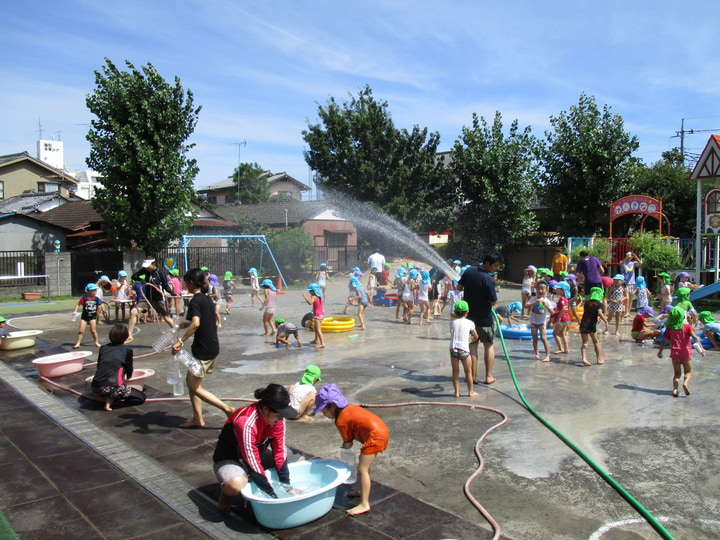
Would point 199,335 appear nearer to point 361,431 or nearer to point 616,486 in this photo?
point 361,431

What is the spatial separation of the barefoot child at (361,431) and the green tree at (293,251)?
23.8 metres

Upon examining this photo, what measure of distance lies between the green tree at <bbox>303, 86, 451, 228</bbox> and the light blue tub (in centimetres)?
2749

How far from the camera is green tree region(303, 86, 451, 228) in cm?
3225

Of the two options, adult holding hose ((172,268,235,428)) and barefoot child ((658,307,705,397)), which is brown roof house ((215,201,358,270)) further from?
adult holding hose ((172,268,235,428))

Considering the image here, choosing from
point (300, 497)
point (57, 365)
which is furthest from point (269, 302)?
point (300, 497)

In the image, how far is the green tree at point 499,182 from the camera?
27.2 m

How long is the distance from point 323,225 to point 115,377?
28792 millimetres

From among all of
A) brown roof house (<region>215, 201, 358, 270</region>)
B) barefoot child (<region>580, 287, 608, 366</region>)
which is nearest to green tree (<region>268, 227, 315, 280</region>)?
brown roof house (<region>215, 201, 358, 270</region>)

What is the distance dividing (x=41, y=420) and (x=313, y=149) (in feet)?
92.6

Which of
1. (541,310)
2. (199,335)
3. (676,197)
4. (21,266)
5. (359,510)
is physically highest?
(676,197)

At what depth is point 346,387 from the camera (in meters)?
8.59

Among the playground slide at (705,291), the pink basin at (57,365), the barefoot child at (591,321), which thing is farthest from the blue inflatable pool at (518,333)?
the pink basin at (57,365)

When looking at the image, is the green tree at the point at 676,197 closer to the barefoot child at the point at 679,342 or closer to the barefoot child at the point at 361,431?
the barefoot child at the point at 679,342

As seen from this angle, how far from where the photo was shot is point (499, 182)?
27.4m
